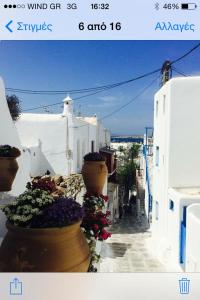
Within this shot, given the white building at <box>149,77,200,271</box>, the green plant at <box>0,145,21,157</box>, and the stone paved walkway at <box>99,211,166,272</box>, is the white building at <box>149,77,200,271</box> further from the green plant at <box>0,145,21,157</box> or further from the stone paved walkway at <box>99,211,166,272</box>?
Answer: the green plant at <box>0,145,21,157</box>

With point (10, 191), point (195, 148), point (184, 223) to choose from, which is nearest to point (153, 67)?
point (195, 148)

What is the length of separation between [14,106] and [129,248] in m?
1.12

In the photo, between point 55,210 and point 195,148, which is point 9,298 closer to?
point 55,210

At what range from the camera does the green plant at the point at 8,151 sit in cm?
219

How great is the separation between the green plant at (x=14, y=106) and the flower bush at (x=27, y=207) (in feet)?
2.02

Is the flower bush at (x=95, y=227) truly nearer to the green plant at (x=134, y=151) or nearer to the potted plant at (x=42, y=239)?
the potted plant at (x=42, y=239)

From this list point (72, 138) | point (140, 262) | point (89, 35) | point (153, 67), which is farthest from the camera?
point (72, 138)

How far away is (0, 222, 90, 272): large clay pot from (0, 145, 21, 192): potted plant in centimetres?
76

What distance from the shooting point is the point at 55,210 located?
1474 millimetres

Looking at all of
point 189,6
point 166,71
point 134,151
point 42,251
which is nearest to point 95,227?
point 42,251

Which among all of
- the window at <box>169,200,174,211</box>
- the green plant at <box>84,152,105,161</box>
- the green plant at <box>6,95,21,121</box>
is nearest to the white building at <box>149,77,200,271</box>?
the window at <box>169,200,174,211</box>

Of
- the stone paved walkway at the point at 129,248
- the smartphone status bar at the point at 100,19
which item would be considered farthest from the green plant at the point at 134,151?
the smartphone status bar at the point at 100,19

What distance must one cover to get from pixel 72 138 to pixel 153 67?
1174 mm

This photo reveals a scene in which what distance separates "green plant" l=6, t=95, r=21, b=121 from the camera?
1.98 meters
